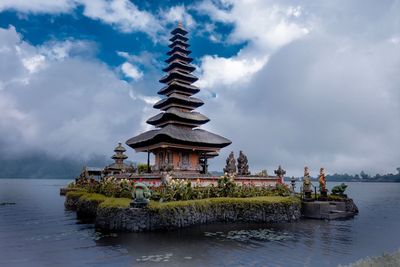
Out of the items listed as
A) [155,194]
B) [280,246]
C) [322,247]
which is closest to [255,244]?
[280,246]

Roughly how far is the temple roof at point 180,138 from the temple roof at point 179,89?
6.22 metres

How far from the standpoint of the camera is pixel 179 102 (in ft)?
128

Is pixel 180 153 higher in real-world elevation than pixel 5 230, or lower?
higher

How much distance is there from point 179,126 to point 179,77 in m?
7.95

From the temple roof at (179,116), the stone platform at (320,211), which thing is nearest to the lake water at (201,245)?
the stone platform at (320,211)

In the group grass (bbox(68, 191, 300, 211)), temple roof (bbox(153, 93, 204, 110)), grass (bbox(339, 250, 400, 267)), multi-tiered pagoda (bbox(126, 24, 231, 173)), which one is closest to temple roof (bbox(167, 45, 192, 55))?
multi-tiered pagoda (bbox(126, 24, 231, 173))

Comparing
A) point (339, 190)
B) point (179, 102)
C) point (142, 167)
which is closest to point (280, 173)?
point (339, 190)

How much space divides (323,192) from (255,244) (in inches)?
626

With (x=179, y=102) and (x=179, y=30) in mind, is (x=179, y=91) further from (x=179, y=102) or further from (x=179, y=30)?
(x=179, y=30)

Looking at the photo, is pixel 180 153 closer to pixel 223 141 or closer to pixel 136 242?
pixel 223 141

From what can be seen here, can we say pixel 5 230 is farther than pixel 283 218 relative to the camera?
No

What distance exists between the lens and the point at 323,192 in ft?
103

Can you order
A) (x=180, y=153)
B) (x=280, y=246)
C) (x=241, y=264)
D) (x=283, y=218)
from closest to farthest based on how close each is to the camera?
1. (x=241, y=264)
2. (x=280, y=246)
3. (x=283, y=218)
4. (x=180, y=153)

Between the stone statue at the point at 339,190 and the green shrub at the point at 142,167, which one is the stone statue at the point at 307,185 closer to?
the stone statue at the point at 339,190
